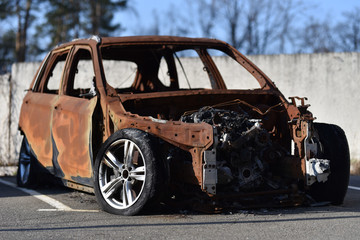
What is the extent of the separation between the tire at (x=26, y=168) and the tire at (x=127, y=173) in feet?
7.62

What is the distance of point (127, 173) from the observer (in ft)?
19.3

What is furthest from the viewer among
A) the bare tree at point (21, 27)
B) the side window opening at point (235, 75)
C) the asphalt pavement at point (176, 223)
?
the bare tree at point (21, 27)

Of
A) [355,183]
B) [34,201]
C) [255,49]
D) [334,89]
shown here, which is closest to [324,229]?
[34,201]

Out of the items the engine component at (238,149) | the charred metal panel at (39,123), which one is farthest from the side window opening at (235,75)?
the engine component at (238,149)

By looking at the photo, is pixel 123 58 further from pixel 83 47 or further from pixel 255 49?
pixel 255 49

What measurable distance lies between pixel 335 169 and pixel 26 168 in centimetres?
412

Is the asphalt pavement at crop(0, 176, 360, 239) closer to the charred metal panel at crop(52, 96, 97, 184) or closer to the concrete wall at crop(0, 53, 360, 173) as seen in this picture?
the charred metal panel at crop(52, 96, 97, 184)

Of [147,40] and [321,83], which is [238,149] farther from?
[321,83]

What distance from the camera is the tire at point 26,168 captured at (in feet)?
27.0

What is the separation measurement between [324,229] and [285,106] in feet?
6.46

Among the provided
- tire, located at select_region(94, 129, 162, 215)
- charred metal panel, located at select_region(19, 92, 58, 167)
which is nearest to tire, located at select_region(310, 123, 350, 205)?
tire, located at select_region(94, 129, 162, 215)

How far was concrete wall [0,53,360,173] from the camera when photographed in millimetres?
11914

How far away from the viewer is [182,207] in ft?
19.5

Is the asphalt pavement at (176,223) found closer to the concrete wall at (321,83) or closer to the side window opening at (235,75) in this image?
the concrete wall at (321,83)
